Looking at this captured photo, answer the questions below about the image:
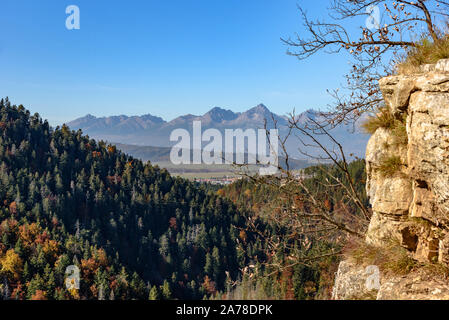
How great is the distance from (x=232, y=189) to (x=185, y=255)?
53.8 metres

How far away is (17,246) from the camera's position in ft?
339

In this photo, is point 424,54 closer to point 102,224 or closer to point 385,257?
point 385,257

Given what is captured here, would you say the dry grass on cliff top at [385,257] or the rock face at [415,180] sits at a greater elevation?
the rock face at [415,180]

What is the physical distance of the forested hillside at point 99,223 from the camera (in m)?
98.6

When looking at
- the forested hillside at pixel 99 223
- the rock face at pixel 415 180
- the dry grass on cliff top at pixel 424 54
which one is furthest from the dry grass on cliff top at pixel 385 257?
the forested hillside at pixel 99 223

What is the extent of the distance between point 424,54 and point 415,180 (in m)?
2.70

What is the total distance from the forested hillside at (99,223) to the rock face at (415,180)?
86.0m

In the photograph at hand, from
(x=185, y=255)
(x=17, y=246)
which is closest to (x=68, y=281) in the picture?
(x=17, y=246)

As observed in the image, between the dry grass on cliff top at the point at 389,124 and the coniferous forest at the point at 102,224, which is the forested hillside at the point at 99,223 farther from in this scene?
the dry grass on cliff top at the point at 389,124

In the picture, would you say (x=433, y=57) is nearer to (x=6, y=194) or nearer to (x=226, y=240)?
(x=226, y=240)

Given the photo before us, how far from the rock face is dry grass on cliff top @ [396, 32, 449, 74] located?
0.88ft

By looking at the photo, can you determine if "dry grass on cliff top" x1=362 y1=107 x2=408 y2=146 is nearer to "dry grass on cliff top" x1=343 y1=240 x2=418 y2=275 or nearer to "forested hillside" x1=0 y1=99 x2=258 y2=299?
"dry grass on cliff top" x1=343 y1=240 x2=418 y2=275

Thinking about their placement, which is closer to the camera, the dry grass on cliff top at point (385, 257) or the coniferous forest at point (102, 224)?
the dry grass on cliff top at point (385, 257)

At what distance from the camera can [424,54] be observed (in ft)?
22.1
